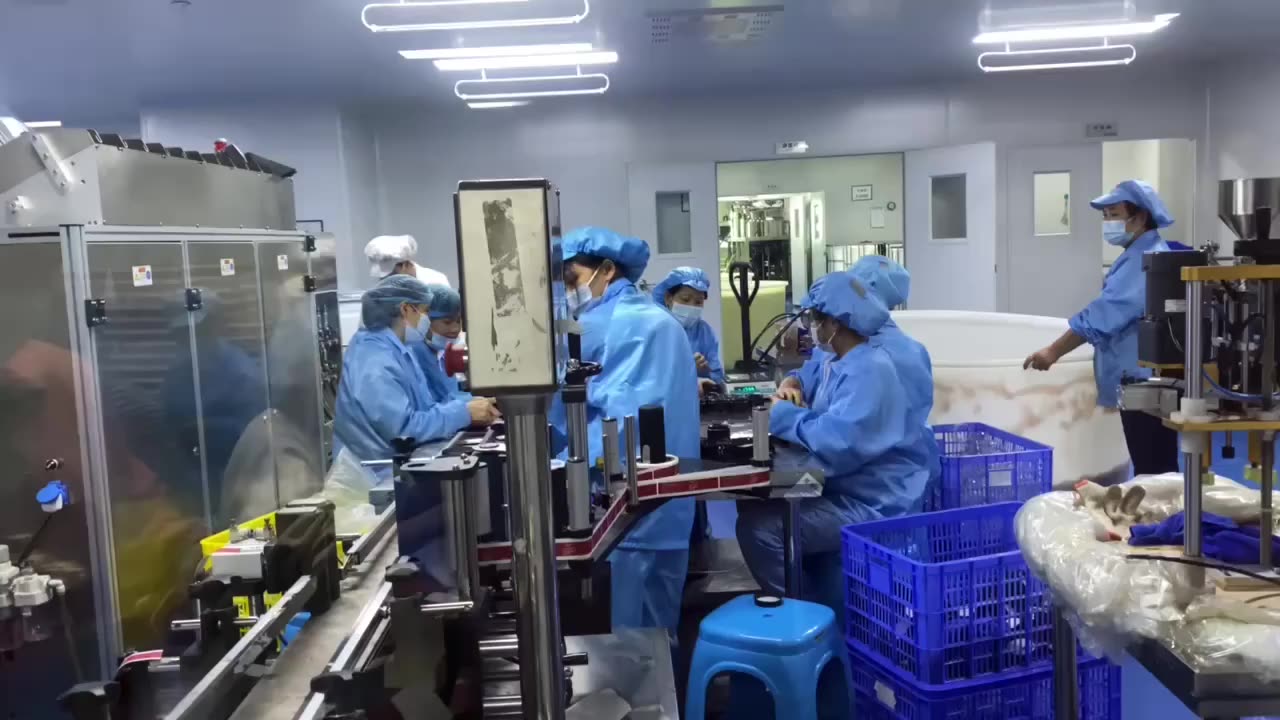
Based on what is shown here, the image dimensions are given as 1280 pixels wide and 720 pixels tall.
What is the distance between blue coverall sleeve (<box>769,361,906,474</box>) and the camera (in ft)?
8.29

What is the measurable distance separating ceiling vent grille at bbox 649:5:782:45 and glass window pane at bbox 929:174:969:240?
2.58 m

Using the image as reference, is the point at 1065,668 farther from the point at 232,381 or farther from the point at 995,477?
the point at 232,381

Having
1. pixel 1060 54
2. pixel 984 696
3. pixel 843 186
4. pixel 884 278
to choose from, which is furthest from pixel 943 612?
pixel 843 186

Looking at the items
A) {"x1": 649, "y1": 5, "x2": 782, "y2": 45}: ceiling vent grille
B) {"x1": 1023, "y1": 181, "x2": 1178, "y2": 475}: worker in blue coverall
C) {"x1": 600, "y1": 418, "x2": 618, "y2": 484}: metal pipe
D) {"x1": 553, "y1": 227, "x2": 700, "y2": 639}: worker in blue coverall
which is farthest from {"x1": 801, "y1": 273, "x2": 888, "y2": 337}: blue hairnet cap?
{"x1": 649, "y1": 5, "x2": 782, "y2": 45}: ceiling vent grille

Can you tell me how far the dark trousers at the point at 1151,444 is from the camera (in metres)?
3.58

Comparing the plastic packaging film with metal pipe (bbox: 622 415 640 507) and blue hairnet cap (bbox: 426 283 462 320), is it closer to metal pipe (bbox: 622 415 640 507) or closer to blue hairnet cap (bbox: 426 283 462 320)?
metal pipe (bbox: 622 415 640 507)

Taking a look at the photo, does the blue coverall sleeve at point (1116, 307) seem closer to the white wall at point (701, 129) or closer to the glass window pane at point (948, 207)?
the glass window pane at point (948, 207)

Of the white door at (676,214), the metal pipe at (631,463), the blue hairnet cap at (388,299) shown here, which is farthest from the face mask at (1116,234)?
the white door at (676,214)

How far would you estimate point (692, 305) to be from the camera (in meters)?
4.32

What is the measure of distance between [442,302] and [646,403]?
1386 mm

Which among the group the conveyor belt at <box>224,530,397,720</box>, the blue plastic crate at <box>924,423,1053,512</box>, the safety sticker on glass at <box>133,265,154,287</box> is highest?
the safety sticker on glass at <box>133,265,154,287</box>

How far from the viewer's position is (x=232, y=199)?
11.6 feet

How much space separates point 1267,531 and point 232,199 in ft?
11.0

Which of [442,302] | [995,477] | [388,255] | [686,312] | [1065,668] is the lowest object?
[1065,668]
